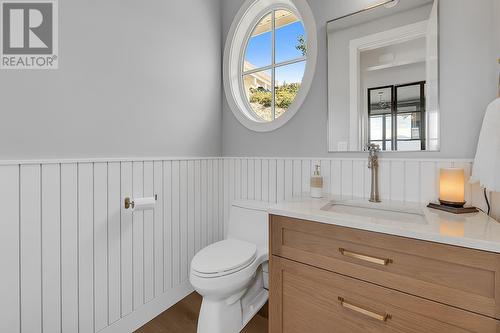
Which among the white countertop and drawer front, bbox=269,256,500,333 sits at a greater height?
the white countertop

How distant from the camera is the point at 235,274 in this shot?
132cm

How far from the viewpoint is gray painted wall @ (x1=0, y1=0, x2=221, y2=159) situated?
43.2 inches

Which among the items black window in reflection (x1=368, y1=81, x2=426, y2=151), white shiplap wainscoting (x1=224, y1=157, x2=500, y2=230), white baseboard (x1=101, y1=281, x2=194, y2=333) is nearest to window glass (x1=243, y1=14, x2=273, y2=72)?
white shiplap wainscoting (x1=224, y1=157, x2=500, y2=230)

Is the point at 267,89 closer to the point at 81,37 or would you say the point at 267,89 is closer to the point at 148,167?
the point at 148,167

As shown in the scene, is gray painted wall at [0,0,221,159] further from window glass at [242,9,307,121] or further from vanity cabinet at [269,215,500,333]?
vanity cabinet at [269,215,500,333]

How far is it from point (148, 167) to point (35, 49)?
2.58ft

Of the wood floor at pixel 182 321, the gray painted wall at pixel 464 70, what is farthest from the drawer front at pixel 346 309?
the gray painted wall at pixel 464 70

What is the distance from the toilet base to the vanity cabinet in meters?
0.34

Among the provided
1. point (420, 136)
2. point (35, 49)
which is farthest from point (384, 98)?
point (35, 49)

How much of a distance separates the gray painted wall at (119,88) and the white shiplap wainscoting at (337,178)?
411 millimetres

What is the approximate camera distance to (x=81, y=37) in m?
1.23

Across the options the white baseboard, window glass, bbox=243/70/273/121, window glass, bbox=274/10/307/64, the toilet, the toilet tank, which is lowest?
the white baseboard

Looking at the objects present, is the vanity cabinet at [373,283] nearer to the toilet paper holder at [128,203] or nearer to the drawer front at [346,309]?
the drawer front at [346,309]

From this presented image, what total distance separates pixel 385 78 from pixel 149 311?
208 centimetres
